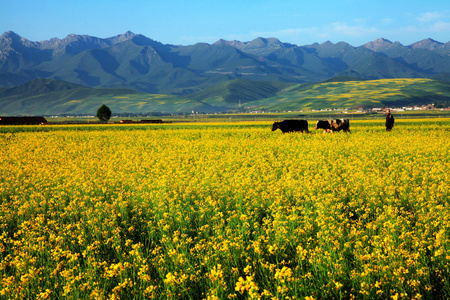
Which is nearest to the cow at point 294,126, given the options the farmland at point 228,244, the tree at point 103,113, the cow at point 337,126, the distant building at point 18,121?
the cow at point 337,126

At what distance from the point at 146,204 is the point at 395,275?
637cm

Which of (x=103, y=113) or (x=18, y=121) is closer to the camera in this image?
(x=18, y=121)

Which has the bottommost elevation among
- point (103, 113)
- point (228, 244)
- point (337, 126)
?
point (228, 244)

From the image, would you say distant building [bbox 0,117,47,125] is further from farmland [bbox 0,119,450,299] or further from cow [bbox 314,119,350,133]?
farmland [bbox 0,119,450,299]

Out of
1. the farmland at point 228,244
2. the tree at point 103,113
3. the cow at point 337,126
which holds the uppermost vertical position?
the tree at point 103,113

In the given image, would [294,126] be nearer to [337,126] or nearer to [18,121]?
[337,126]

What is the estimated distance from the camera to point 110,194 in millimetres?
11992

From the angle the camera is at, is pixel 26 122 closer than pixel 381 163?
No

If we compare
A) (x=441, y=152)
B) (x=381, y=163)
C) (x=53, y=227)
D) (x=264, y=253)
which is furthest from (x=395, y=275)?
(x=441, y=152)

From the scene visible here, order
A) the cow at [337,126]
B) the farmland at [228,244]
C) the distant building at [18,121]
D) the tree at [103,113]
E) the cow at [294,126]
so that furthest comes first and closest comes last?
the tree at [103,113], the distant building at [18,121], the cow at [294,126], the cow at [337,126], the farmland at [228,244]

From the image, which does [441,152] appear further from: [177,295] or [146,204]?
[177,295]

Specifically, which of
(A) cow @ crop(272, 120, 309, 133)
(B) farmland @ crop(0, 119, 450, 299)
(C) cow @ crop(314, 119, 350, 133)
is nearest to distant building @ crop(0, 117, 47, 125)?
(A) cow @ crop(272, 120, 309, 133)

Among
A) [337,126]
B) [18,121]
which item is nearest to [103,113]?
[18,121]

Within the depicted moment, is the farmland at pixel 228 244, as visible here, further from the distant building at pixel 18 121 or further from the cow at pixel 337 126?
the distant building at pixel 18 121
